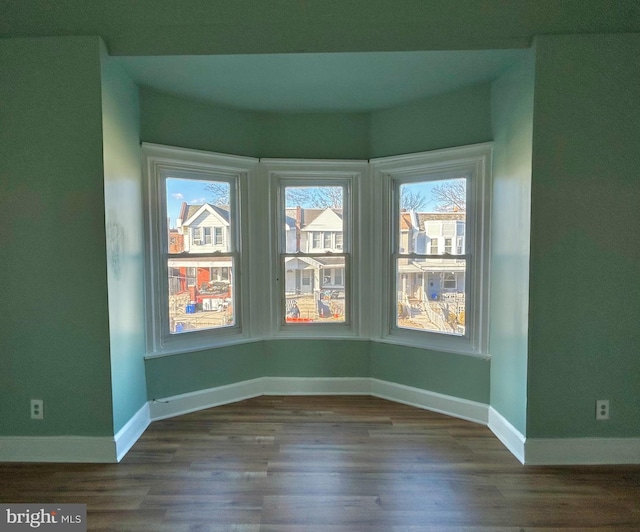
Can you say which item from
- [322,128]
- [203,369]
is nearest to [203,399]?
[203,369]

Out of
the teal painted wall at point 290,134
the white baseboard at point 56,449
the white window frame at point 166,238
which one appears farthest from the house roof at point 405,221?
the white baseboard at point 56,449

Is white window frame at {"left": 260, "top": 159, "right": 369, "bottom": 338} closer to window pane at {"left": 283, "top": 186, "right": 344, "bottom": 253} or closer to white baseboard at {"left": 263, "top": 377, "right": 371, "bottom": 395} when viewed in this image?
window pane at {"left": 283, "top": 186, "right": 344, "bottom": 253}

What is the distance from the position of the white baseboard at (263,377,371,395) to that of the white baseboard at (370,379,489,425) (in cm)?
17

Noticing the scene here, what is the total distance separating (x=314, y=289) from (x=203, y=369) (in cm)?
120

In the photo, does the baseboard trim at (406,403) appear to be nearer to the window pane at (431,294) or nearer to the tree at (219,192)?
the window pane at (431,294)

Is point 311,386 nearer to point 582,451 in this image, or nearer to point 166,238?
point 166,238

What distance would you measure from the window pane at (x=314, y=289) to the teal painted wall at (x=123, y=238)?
1273 mm

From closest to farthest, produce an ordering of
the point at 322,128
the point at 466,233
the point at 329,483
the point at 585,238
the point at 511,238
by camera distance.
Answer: the point at 329,483 → the point at 585,238 → the point at 511,238 → the point at 466,233 → the point at 322,128

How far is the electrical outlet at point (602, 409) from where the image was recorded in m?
2.44

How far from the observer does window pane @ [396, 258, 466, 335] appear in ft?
10.5

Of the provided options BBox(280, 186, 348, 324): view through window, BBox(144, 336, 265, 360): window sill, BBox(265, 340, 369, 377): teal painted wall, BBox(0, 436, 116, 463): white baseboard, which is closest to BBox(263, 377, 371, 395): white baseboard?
BBox(265, 340, 369, 377): teal painted wall

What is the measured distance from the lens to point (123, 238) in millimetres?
2656

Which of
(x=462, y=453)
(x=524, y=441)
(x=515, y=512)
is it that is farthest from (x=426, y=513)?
(x=524, y=441)

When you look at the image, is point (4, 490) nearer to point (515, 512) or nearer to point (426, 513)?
point (426, 513)
